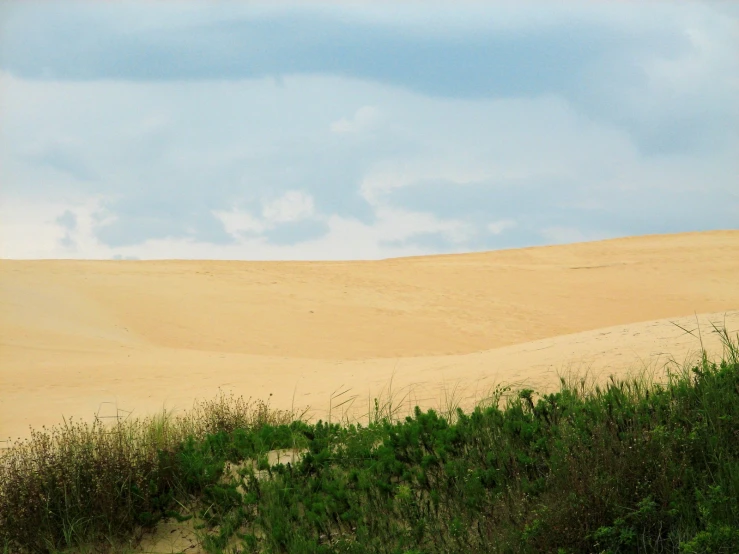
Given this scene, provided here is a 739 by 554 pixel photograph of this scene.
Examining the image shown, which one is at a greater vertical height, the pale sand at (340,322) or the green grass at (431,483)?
the pale sand at (340,322)

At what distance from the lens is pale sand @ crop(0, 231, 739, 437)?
1130 cm

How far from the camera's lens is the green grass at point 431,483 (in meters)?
4.89

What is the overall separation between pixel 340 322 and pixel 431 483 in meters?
15.7

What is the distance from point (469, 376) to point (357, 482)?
15.9ft

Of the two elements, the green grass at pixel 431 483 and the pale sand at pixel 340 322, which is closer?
the green grass at pixel 431 483

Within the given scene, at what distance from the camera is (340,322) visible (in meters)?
21.6

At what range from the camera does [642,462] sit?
5160 millimetres

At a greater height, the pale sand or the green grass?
the pale sand

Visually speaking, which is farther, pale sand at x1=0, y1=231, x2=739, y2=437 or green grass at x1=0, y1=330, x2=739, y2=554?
pale sand at x1=0, y1=231, x2=739, y2=437

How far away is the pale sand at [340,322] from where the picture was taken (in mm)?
11297

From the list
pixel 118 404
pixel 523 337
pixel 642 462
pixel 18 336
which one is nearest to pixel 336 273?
pixel 523 337

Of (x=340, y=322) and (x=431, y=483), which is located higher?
(x=340, y=322)

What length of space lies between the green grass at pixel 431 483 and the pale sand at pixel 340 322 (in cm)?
303

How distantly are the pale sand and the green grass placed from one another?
3032mm
